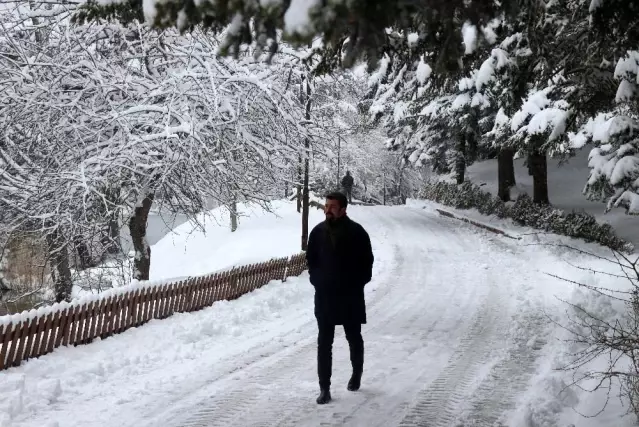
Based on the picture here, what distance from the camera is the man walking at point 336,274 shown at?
530 centimetres

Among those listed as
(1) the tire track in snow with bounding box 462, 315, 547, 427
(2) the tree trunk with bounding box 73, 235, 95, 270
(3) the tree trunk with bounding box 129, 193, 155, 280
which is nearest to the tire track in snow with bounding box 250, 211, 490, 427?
(1) the tire track in snow with bounding box 462, 315, 547, 427

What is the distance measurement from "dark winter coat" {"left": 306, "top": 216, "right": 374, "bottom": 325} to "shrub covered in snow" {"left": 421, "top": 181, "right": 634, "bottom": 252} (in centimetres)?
450

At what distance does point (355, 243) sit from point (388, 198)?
59271 millimetres

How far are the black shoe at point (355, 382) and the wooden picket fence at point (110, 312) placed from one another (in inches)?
159

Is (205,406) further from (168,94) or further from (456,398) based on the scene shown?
(168,94)

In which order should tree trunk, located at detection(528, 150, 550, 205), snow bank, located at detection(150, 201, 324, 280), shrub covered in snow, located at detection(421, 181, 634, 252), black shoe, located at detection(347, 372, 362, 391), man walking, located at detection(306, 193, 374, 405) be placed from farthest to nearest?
snow bank, located at detection(150, 201, 324, 280), tree trunk, located at detection(528, 150, 550, 205), shrub covered in snow, located at detection(421, 181, 634, 252), black shoe, located at detection(347, 372, 362, 391), man walking, located at detection(306, 193, 374, 405)

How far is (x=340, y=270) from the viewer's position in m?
5.29

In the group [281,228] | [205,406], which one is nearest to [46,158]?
[205,406]

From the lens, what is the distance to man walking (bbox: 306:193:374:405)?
530cm

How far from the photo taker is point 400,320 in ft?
30.4

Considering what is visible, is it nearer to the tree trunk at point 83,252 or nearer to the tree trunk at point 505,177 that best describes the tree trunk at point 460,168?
the tree trunk at point 505,177

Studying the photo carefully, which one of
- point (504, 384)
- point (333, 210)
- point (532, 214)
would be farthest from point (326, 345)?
point (532, 214)

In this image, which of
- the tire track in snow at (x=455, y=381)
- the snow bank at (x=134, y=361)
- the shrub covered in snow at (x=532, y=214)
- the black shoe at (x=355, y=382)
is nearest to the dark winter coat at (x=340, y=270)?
the black shoe at (x=355, y=382)

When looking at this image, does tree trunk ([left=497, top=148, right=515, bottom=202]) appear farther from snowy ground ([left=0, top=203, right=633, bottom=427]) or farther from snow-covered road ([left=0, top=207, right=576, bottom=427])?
snow-covered road ([left=0, top=207, right=576, bottom=427])
